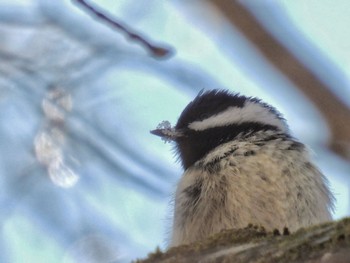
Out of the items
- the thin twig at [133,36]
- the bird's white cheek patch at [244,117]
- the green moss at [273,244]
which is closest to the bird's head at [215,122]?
the bird's white cheek patch at [244,117]

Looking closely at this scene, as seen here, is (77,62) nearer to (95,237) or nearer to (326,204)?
(95,237)

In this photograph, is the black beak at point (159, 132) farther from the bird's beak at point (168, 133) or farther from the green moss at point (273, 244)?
the green moss at point (273, 244)

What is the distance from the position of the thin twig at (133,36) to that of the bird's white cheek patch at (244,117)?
2.29 ft

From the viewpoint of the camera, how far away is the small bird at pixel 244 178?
2.69 metres

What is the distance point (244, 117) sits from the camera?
10.5ft

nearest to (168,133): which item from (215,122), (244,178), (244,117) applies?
(215,122)

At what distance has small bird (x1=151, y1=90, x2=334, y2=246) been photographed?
2693 millimetres

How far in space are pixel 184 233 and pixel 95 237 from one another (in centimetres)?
170

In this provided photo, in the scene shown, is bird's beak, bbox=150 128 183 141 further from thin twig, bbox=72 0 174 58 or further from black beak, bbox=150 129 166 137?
thin twig, bbox=72 0 174 58

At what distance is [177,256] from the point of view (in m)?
1.84

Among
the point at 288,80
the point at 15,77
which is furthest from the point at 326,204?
the point at 15,77

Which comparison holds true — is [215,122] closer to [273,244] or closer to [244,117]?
[244,117]

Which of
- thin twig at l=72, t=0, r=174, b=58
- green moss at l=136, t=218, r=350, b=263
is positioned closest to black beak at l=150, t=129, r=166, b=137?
thin twig at l=72, t=0, r=174, b=58

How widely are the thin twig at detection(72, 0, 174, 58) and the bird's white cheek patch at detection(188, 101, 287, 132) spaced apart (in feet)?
2.29
